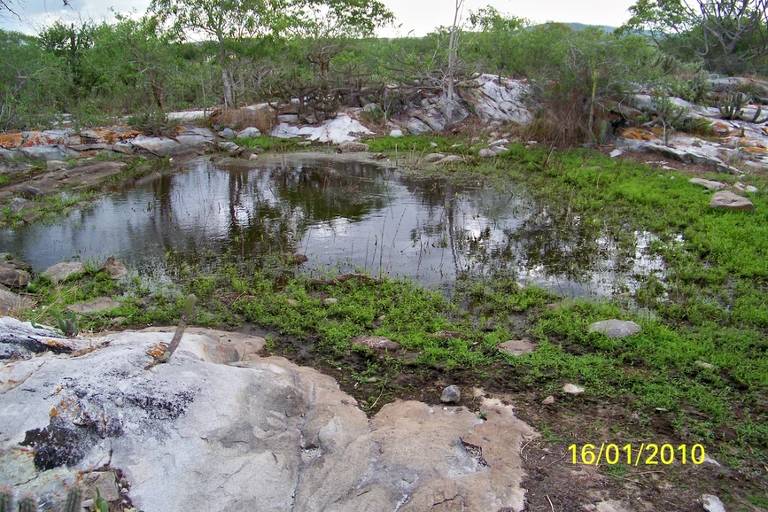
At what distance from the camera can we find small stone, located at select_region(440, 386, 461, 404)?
3.86m

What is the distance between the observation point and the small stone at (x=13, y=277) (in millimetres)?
5781

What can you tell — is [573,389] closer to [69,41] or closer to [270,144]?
[270,144]

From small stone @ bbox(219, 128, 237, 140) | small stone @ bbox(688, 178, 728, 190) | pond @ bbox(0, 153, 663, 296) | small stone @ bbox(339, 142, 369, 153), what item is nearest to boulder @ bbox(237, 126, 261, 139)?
small stone @ bbox(219, 128, 237, 140)

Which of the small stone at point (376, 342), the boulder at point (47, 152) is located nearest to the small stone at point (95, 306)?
the small stone at point (376, 342)

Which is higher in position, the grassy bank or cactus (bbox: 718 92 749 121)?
cactus (bbox: 718 92 749 121)

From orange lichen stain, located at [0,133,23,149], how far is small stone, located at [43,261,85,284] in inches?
301

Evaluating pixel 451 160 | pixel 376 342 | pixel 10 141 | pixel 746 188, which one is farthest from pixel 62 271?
pixel 746 188

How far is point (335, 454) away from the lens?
10.4 ft

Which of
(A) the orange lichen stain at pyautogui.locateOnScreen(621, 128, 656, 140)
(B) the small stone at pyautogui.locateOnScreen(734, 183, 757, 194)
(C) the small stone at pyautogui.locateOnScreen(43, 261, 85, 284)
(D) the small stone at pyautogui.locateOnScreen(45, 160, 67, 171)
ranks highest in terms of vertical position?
(A) the orange lichen stain at pyautogui.locateOnScreen(621, 128, 656, 140)

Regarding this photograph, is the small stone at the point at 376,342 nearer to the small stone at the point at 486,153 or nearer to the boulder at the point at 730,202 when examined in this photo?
the boulder at the point at 730,202

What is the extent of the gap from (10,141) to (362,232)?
9334 millimetres

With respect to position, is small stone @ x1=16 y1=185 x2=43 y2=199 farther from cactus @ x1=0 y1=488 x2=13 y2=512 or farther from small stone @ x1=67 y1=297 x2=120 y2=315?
cactus @ x1=0 y1=488 x2=13 y2=512

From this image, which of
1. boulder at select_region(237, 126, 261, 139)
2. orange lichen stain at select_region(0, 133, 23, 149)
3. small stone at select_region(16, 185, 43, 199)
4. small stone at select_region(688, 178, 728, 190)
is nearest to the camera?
small stone at select_region(688, 178, 728, 190)

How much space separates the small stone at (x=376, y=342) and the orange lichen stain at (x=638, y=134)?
9924 millimetres
